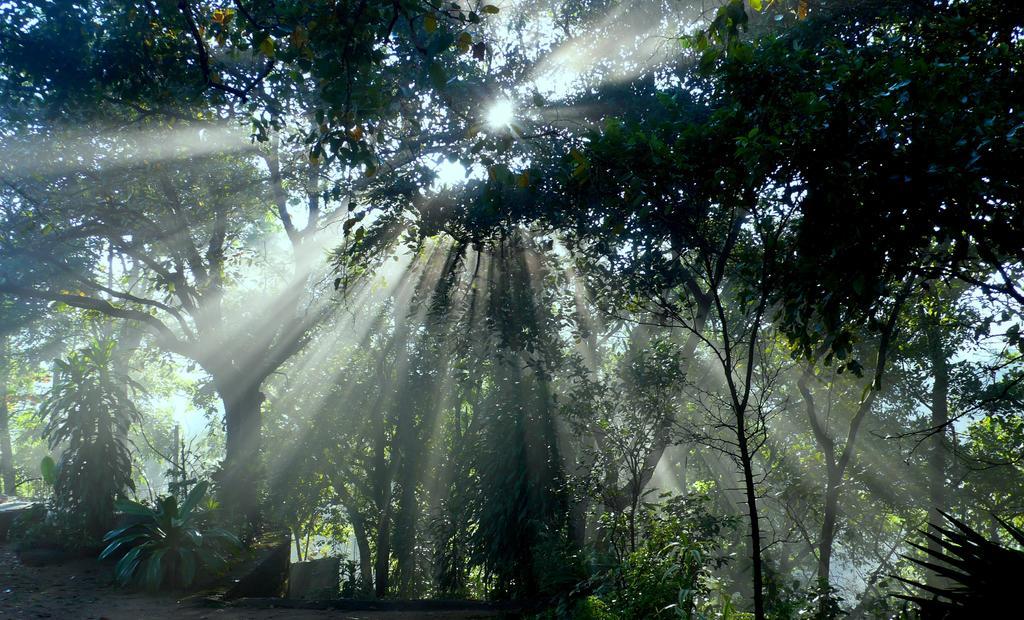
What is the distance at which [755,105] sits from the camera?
15.8 feet

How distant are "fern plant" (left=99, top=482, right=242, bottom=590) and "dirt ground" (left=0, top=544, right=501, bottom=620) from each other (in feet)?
1.06

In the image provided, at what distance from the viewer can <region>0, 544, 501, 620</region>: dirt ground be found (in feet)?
24.8

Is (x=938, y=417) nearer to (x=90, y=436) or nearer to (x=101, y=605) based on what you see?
(x=101, y=605)

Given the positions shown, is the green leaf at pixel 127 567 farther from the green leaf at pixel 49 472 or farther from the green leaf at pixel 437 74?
the green leaf at pixel 437 74

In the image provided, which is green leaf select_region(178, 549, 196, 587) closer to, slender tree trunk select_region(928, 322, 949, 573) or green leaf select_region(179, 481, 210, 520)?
green leaf select_region(179, 481, 210, 520)

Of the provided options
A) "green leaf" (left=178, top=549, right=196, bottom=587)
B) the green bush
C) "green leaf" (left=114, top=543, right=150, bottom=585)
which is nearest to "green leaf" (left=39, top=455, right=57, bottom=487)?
"green leaf" (left=114, top=543, right=150, bottom=585)

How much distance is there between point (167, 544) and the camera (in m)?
9.48

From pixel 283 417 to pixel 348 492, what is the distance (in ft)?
10.4

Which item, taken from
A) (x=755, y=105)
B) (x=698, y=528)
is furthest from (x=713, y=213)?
(x=698, y=528)

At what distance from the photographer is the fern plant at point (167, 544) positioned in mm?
9133

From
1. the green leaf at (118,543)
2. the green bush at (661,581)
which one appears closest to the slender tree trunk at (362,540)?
the green leaf at (118,543)

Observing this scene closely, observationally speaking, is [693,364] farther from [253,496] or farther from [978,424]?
[253,496]

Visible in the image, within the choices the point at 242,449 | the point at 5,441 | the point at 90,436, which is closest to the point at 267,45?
the point at 90,436

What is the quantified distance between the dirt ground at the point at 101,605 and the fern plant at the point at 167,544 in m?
0.32
